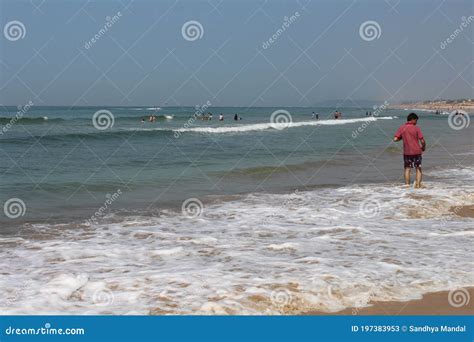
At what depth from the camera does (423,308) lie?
5586 mm

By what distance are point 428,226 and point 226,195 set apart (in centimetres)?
507

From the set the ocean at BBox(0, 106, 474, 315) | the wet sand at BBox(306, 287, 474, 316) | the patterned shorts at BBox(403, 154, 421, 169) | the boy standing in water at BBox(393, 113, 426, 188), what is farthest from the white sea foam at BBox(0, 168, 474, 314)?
the boy standing in water at BBox(393, 113, 426, 188)

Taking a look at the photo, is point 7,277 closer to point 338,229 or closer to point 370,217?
point 338,229

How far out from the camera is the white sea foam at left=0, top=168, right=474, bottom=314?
5762mm

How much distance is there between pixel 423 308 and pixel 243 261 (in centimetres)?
234

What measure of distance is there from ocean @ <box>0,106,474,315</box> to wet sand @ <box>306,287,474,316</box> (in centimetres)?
17

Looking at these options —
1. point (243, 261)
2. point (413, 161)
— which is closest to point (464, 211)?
point (413, 161)

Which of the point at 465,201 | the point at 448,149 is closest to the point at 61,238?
the point at 465,201

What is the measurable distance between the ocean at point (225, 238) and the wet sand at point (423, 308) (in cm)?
17

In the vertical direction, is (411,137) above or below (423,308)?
above

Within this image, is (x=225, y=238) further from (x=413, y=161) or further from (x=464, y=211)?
(x=413, y=161)

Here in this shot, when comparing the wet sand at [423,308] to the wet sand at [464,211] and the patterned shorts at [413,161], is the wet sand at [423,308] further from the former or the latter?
the patterned shorts at [413,161]

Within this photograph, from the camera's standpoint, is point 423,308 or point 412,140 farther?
point 412,140

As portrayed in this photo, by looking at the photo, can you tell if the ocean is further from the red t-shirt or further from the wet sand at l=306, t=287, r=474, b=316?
the red t-shirt
